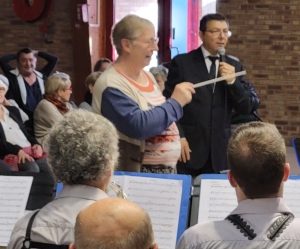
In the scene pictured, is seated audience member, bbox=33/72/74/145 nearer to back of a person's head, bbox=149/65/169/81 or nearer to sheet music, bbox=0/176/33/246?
back of a person's head, bbox=149/65/169/81

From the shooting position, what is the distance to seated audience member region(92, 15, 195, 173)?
3.03 meters

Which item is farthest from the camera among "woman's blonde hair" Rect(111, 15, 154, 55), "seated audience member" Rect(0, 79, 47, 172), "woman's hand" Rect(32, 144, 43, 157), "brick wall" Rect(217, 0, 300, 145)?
"brick wall" Rect(217, 0, 300, 145)

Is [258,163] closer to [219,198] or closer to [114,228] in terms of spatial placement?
[114,228]

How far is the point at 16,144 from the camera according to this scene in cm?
566

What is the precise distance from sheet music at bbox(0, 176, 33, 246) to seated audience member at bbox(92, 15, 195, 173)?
48 cm

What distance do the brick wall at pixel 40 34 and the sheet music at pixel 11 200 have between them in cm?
669

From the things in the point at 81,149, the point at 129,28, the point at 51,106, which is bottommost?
the point at 51,106

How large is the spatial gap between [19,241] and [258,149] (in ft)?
2.50

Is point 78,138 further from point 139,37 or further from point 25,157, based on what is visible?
point 25,157

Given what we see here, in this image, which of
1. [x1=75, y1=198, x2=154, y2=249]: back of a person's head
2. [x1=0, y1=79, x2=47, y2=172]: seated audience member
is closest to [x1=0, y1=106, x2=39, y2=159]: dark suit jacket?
[x1=0, y1=79, x2=47, y2=172]: seated audience member

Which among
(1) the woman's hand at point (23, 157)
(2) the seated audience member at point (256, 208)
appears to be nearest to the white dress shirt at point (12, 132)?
(1) the woman's hand at point (23, 157)

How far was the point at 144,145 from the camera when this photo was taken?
3145 mm

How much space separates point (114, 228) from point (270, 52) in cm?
772

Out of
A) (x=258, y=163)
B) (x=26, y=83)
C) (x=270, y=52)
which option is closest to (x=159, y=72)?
(x=26, y=83)
